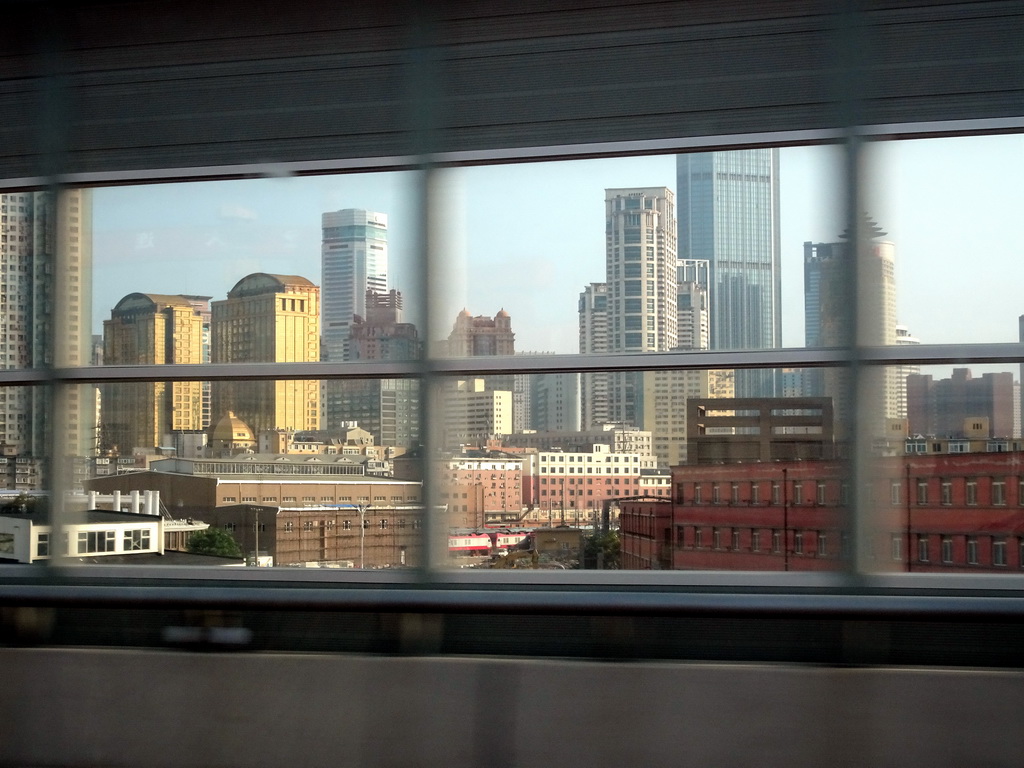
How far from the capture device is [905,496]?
12.1 ft

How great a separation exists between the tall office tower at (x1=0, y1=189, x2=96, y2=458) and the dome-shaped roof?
1.95 feet

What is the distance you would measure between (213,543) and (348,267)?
4.62 ft

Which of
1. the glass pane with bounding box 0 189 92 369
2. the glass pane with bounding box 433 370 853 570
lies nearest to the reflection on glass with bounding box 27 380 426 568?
the glass pane with bounding box 433 370 853 570

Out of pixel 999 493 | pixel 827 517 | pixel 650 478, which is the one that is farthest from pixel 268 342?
pixel 999 493

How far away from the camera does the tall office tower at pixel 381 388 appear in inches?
159

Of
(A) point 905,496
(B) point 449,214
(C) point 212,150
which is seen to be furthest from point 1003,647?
(C) point 212,150

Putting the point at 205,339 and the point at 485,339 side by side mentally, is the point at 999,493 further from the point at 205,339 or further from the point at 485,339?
the point at 205,339

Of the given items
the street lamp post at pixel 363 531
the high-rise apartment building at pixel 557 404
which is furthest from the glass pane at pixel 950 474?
the street lamp post at pixel 363 531

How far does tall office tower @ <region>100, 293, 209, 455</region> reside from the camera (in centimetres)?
423

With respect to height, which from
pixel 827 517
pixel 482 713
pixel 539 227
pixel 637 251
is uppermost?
pixel 539 227

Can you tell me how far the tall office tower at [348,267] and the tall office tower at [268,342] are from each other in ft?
0.24

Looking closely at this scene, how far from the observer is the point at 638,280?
392 cm

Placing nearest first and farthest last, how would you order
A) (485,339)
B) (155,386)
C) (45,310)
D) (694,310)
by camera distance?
(694,310) → (485,339) → (155,386) → (45,310)

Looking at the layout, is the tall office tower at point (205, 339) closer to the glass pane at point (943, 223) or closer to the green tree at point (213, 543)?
the green tree at point (213, 543)
